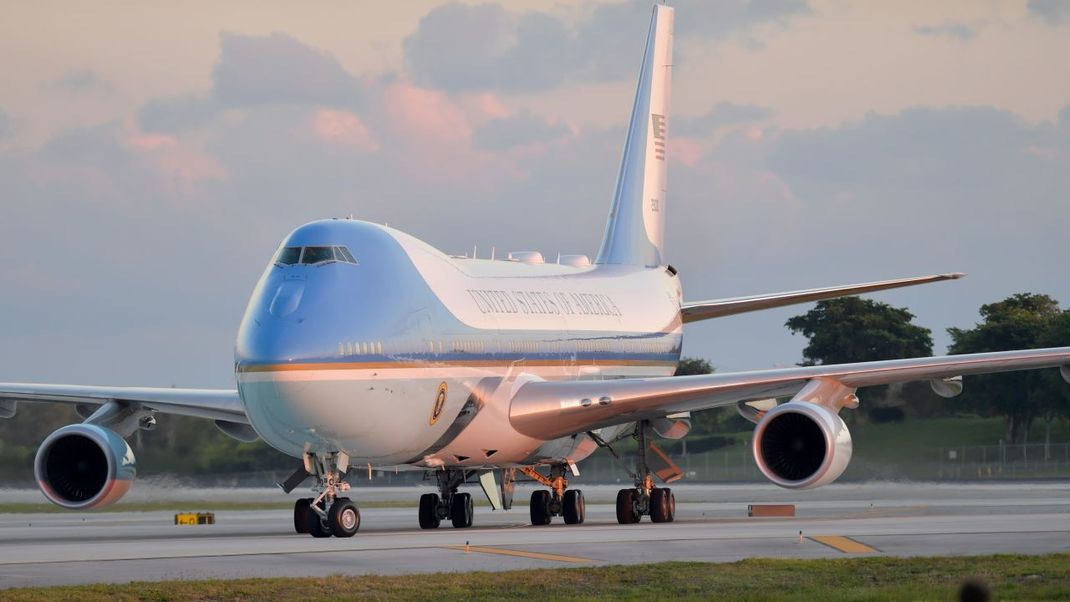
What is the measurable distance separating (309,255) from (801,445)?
25.1 feet

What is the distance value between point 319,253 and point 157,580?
28.5ft

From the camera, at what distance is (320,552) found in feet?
62.8

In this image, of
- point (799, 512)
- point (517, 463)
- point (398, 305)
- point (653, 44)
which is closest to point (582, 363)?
point (517, 463)

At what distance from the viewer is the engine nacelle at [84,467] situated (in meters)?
26.3

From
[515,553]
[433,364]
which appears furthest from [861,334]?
[515,553]

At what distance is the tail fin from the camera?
36.3 meters

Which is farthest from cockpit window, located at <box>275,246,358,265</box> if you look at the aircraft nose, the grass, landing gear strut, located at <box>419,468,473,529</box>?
the grass

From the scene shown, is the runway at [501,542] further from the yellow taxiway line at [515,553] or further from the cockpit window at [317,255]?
the cockpit window at [317,255]

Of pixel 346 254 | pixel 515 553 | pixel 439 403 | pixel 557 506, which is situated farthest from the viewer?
pixel 557 506

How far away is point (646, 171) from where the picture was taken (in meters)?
37.4

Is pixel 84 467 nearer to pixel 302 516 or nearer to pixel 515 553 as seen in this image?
pixel 302 516

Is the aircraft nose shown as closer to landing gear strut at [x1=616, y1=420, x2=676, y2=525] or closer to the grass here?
the grass

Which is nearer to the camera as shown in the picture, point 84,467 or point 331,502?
point 331,502

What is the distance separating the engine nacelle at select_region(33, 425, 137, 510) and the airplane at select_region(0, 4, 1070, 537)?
3cm
